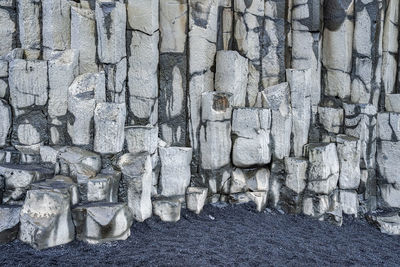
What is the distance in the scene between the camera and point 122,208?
3359mm

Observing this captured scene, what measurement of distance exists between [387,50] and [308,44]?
3.59 ft

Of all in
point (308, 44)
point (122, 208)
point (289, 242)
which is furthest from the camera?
point (308, 44)

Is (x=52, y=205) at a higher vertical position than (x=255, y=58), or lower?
lower

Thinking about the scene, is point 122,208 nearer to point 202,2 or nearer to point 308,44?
point 202,2

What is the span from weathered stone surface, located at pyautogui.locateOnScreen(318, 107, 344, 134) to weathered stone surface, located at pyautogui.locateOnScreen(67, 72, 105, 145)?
2567mm

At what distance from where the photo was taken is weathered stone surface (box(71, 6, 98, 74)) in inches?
152

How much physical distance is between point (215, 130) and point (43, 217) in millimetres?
1912

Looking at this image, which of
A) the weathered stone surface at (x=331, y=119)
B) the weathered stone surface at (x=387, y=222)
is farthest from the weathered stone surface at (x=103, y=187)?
the weathered stone surface at (x=387, y=222)

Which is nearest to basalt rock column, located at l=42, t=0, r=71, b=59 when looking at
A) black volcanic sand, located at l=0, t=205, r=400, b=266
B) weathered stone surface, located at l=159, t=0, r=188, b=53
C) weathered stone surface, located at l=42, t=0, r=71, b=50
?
weathered stone surface, located at l=42, t=0, r=71, b=50

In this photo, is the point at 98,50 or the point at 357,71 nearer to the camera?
the point at 98,50

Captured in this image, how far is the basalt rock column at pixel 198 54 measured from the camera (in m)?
4.14

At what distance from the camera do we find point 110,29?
3826 mm

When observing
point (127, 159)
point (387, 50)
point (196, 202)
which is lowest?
point (196, 202)

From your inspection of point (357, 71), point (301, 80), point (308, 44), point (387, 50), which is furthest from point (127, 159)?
point (387, 50)
